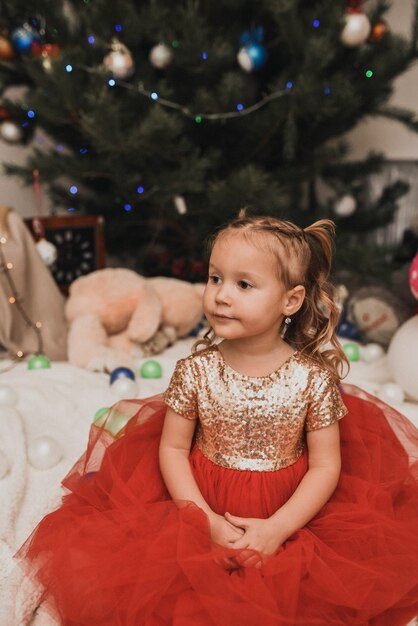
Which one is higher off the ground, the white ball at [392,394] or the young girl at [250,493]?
the young girl at [250,493]

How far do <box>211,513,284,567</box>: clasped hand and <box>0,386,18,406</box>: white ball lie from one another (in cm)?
81

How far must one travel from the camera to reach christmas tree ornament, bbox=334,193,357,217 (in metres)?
2.34

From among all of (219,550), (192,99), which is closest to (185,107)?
(192,99)

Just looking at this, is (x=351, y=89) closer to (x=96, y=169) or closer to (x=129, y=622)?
(x=96, y=169)

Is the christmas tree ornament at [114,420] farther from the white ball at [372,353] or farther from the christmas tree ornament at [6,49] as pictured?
the christmas tree ornament at [6,49]

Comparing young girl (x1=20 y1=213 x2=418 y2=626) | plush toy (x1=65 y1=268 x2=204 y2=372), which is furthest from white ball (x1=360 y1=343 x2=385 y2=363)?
young girl (x1=20 y1=213 x2=418 y2=626)

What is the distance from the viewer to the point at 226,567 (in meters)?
0.75

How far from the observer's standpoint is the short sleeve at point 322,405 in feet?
2.85

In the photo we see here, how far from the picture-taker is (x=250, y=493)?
859 mm

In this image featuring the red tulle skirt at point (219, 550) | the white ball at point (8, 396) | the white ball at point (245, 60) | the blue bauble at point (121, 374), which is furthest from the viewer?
the white ball at point (245, 60)

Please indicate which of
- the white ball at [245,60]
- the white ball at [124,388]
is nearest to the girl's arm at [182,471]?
the white ball at [124,388]

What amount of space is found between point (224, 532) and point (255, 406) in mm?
182

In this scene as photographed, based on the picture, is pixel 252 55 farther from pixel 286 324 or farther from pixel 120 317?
pixel 286 324

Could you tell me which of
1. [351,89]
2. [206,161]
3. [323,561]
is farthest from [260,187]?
[323,561]
